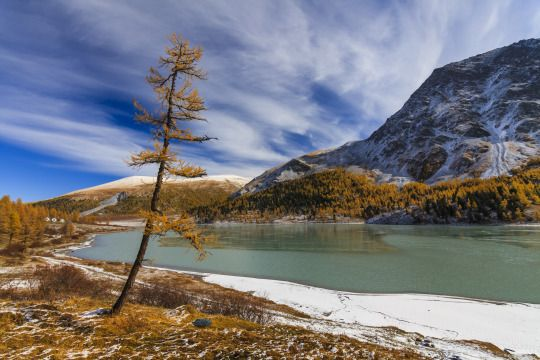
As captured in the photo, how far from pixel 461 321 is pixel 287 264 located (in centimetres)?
3322

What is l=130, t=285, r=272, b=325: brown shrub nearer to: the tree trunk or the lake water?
the lake water

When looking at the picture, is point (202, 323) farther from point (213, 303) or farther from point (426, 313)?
point (426, 313)

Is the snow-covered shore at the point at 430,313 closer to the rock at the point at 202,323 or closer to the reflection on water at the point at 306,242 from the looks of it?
the rock at the point at 202,323

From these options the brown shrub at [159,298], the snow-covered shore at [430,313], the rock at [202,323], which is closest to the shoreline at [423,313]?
the snow-covered shore at [430,313]

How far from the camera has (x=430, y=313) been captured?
25.8 meters

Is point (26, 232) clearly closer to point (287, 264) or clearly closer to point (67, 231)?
point (67, 231)

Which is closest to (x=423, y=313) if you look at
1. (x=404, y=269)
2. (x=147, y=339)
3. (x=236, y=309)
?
(x=236, y=309)

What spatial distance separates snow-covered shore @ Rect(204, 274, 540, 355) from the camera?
2042 centimetres

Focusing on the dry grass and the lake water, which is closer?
the dry grass

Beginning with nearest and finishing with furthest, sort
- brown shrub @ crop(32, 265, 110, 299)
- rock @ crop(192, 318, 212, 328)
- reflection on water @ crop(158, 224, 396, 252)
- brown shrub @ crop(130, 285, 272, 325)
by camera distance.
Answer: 1. rock @ crop(192, 318, 212, 328)
2. brown shrub @ crop(130, 285, 272, 325)
3. brown shrub @ crop(32, 265, 110, 299)
4. reflection on water @ crop(158, 224, 396, 252)

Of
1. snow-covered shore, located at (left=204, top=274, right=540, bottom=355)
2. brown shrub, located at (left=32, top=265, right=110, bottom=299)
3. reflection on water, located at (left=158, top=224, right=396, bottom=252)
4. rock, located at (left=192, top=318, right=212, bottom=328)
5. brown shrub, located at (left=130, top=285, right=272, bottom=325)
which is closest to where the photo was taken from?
rock, located at (left=192, top=318, right=212, bottom=328)

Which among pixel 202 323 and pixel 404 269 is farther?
pixel 404 269

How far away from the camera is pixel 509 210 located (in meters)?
150

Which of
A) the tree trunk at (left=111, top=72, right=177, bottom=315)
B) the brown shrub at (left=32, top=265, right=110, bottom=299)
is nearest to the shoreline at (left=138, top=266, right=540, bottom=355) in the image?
the tree trunk at (left=111, top=72, right=177, bottom=315)
